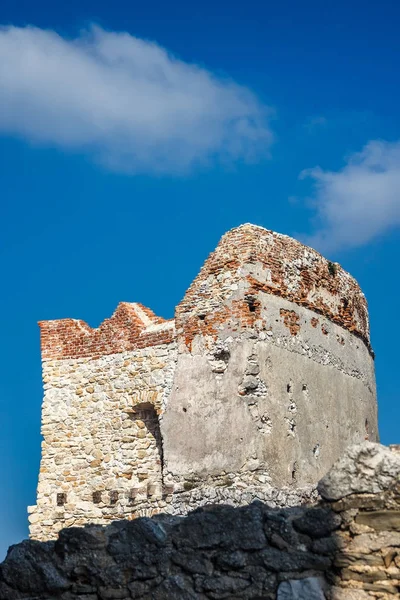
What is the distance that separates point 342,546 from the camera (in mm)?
5566

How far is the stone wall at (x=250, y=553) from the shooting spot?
5496 mm

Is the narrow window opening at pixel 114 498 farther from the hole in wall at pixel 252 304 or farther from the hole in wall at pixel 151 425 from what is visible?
the hole in wall at pixel 252 304

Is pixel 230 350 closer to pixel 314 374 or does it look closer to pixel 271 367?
pixel 271 367

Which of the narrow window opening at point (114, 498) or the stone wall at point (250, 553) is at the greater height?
the narrow window opening at point (114, 498)

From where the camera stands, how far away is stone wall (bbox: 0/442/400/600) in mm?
5496

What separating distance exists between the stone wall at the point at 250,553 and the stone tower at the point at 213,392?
6365 mm

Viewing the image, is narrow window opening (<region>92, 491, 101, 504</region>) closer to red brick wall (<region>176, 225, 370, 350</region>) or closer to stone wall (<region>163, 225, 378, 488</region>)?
stone wall (<region>163, 225, 378, 488</region>)

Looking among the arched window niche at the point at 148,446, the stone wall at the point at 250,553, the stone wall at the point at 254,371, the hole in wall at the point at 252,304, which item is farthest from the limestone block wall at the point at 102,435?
the stone wall at the point at 250,553

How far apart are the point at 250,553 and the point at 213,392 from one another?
7304 mm

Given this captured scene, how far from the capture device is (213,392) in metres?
13.0

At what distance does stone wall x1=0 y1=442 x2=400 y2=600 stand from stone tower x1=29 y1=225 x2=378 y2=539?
6365 mm

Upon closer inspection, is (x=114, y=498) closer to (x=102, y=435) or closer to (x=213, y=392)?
(x=102, y=435)

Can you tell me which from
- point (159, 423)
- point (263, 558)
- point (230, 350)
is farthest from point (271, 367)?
point (263, 558)

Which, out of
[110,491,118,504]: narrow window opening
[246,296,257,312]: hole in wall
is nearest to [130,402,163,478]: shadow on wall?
[110,491,118,504]: narrow window opening
